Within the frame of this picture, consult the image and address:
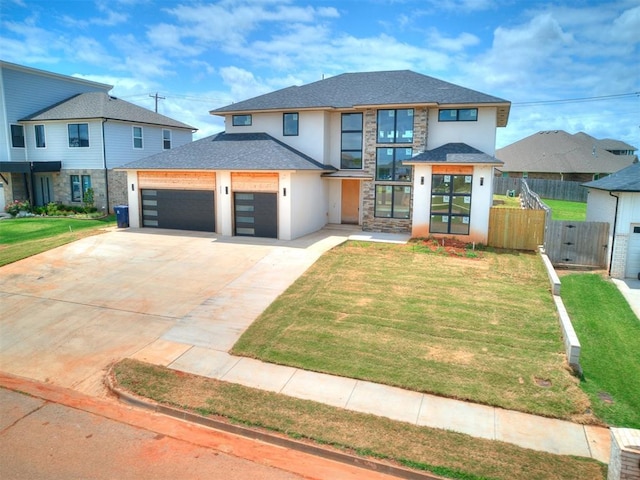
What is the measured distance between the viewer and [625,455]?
532 cm

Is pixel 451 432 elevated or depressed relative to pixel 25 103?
depressed

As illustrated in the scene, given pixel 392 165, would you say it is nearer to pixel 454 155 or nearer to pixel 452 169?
pixel 454 155

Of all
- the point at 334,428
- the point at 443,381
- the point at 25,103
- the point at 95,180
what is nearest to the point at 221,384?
the point at 334,428

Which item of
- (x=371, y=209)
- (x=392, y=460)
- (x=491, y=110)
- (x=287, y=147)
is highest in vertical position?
(x=491, y=110)

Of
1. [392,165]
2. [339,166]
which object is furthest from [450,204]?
[339,166]

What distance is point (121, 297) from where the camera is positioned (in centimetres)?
1364

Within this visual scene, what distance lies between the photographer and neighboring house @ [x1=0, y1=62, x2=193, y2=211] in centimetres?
2781

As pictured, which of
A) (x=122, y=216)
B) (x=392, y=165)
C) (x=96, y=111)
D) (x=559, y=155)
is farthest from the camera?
(x=559, y=155)

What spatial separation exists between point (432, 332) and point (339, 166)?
14.5 meters

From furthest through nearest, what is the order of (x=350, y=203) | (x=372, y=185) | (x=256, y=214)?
(x=350, y=203) < (x=372, y=185) < (x=256, y=214)

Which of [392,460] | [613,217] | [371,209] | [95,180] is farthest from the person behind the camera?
[95,180]

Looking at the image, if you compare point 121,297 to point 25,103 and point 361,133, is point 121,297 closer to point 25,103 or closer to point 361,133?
point 361,133

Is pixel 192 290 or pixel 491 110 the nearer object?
pixel 192 290

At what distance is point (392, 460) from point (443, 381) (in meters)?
2.60
